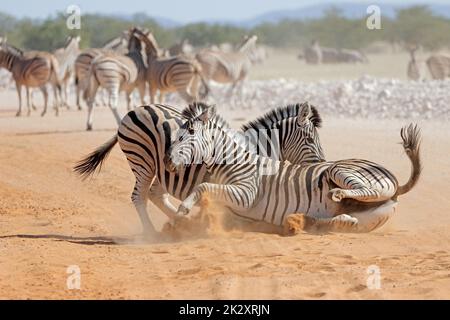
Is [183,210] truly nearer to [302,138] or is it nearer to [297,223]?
[297,223]

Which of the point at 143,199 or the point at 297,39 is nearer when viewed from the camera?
the point at 143,199

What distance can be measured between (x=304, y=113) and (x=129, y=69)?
9.22 metres

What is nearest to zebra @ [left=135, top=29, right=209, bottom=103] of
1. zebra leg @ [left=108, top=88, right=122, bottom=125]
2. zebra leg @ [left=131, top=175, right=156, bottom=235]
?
zebra leg @ [left=108, top=88, right=122, bottom=125]

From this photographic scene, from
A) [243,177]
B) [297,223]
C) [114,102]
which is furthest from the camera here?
[114,102]

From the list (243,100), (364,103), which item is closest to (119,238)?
(364,103)

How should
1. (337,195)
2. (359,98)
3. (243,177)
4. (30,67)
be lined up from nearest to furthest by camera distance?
(337,195) < (243,177) < (359,98) < (30,67)

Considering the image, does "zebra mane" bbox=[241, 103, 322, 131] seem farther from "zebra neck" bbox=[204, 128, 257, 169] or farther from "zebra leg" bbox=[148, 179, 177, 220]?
"zebra leg" bbox=[148, 179, 177, 220]

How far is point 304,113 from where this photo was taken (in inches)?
330

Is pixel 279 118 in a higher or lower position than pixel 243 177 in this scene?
higher

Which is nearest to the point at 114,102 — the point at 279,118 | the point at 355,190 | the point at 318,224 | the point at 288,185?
the point at 279,118

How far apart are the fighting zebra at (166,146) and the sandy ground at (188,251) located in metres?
0.40

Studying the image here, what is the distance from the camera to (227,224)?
7852mm

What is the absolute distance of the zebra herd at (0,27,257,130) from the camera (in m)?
16.7
